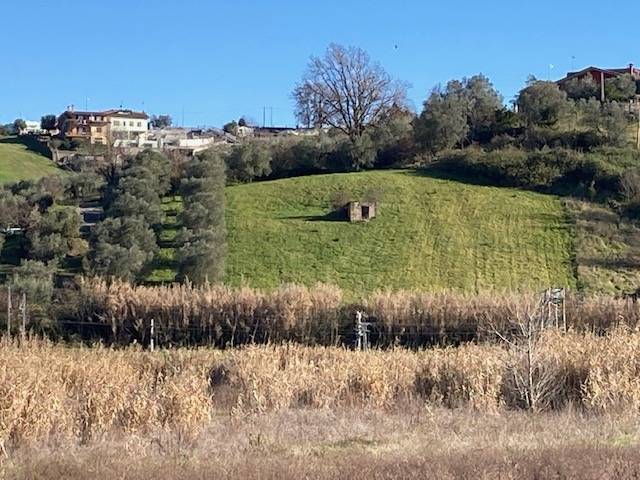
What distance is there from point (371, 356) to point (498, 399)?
90.2 inches

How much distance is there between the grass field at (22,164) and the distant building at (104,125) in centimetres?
955

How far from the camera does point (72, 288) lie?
25.0m

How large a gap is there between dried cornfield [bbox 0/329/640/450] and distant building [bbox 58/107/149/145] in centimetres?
6860

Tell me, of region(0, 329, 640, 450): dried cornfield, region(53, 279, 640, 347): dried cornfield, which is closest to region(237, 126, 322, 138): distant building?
region(53, 279, 640, 347): dried cornfield

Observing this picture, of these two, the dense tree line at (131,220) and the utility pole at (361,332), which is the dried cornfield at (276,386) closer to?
the utility pole at (361,332)

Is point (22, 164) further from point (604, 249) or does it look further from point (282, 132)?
point (604, 249)

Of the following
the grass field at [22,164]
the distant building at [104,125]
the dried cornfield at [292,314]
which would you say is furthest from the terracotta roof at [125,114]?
the dried cornfield at [292,314]

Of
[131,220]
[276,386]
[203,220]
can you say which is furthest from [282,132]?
[276,386]

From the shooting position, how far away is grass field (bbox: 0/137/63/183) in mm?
56875

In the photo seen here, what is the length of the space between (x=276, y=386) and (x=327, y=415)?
1.10m

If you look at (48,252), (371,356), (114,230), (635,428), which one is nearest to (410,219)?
(114,230)

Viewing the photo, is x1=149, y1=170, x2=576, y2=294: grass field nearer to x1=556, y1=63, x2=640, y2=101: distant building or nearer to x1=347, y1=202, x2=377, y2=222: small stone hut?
x1=347, y1=202, x2=377, y2=222: small stone hut

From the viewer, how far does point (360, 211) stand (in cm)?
3447

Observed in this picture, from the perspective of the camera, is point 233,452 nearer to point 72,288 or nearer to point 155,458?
point 155,458
